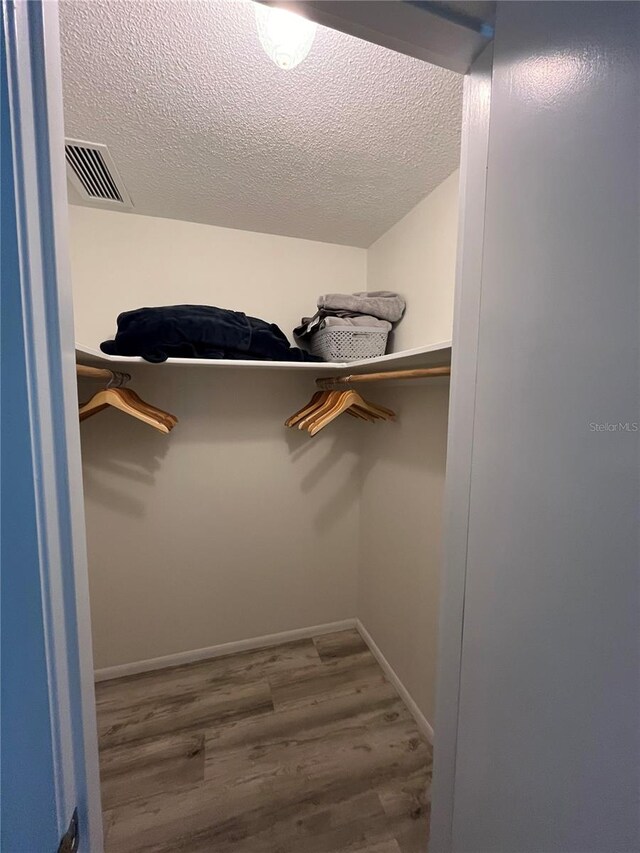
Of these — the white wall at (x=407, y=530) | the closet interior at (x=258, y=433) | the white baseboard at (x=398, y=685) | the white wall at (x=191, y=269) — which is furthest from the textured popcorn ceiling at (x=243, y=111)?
the white baseboard at (x=398, y=685)

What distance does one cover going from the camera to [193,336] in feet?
4.60

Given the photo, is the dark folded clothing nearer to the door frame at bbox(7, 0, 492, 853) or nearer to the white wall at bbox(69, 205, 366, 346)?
the white wall at bbox(69, 205, 366, 346)

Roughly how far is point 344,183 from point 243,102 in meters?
0.49

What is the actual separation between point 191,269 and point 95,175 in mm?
488

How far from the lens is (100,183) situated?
1.38 meters

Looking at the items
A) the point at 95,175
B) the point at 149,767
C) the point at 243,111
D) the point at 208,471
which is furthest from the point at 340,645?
the point at 95,175

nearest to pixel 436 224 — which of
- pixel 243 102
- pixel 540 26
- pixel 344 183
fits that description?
pixel 344 183

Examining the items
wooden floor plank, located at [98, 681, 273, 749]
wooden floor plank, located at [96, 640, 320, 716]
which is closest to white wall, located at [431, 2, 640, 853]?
wooden floor plank, located at [98, 681, 273, 749]

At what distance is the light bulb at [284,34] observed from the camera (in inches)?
28.5

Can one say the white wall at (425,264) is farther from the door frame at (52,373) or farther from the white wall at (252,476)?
the door frame at (52,373)

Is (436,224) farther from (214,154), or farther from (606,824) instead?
(606,824)

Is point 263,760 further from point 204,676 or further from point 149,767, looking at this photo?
point 204,676

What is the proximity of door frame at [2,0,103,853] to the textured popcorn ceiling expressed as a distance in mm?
581

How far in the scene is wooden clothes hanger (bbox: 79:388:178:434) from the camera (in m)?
1.38
